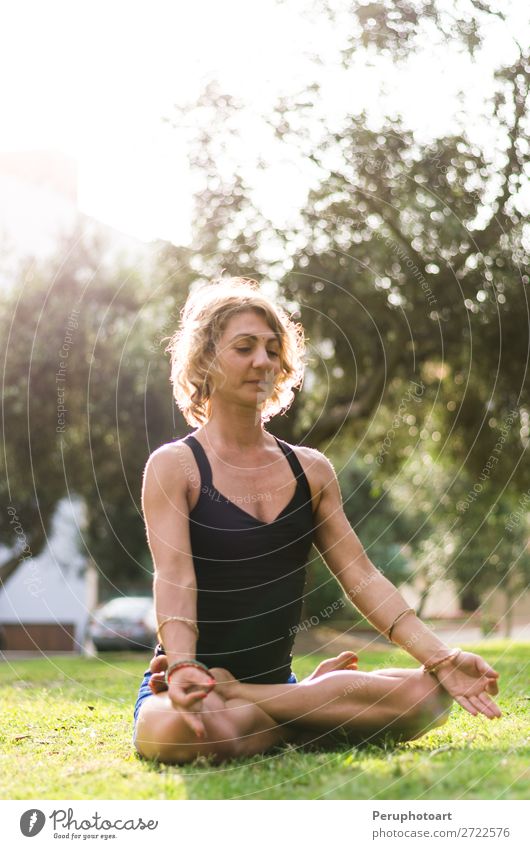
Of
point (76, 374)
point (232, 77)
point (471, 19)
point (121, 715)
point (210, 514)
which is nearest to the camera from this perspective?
point (210, 514)

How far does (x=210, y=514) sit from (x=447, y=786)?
1.72m

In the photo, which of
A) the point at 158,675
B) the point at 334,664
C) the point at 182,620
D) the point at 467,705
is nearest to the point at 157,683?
the point at 158,675

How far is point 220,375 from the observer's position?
555 cm

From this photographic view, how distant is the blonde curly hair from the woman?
11 mm

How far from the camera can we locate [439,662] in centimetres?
512

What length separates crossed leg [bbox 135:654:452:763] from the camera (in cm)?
502

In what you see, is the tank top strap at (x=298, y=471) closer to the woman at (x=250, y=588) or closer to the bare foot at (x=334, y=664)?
the woman at (x=250, y=588)

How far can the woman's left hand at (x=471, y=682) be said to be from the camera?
4.99m

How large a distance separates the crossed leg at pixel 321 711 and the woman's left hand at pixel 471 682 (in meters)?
0.10

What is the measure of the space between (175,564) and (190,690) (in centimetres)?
65

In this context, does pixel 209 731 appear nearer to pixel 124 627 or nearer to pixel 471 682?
pixel 471 682
